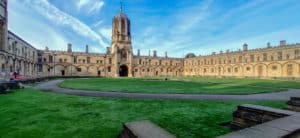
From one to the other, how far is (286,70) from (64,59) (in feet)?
213

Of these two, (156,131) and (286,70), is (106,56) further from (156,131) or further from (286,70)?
(156,131)

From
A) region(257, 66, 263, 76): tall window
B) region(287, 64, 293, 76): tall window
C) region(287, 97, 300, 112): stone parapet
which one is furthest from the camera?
region(257, 66, 263, 76): tall window

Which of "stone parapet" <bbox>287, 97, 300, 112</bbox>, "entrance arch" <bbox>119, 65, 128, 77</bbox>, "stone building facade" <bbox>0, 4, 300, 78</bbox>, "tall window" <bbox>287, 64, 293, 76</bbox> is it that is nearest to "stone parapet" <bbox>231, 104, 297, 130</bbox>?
"stone parapet" <bbox>287, 97, 300, 112</bbox>

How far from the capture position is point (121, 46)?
6316 centimetres

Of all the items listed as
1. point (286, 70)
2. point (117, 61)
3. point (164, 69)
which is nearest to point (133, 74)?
point (117, 61)

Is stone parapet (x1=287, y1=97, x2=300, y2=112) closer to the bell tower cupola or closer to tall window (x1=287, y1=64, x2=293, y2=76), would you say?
tall window (x1=287, y1=64, x2=293, y2=76)

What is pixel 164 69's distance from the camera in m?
72.6

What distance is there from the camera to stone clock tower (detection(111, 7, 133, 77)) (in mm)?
59688

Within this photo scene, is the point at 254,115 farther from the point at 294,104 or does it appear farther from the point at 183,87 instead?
the point at 183,87

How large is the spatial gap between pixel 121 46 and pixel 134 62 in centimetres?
835

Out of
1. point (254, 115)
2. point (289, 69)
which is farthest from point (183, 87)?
point (289, 69)

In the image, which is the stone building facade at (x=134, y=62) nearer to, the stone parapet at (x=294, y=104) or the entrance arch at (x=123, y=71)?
the entrance arch at (x=123, y=71)

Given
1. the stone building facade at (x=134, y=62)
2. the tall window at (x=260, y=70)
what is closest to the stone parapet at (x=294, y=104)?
the stone building facade at (x=134, y=62)

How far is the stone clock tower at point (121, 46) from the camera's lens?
2350 inches
